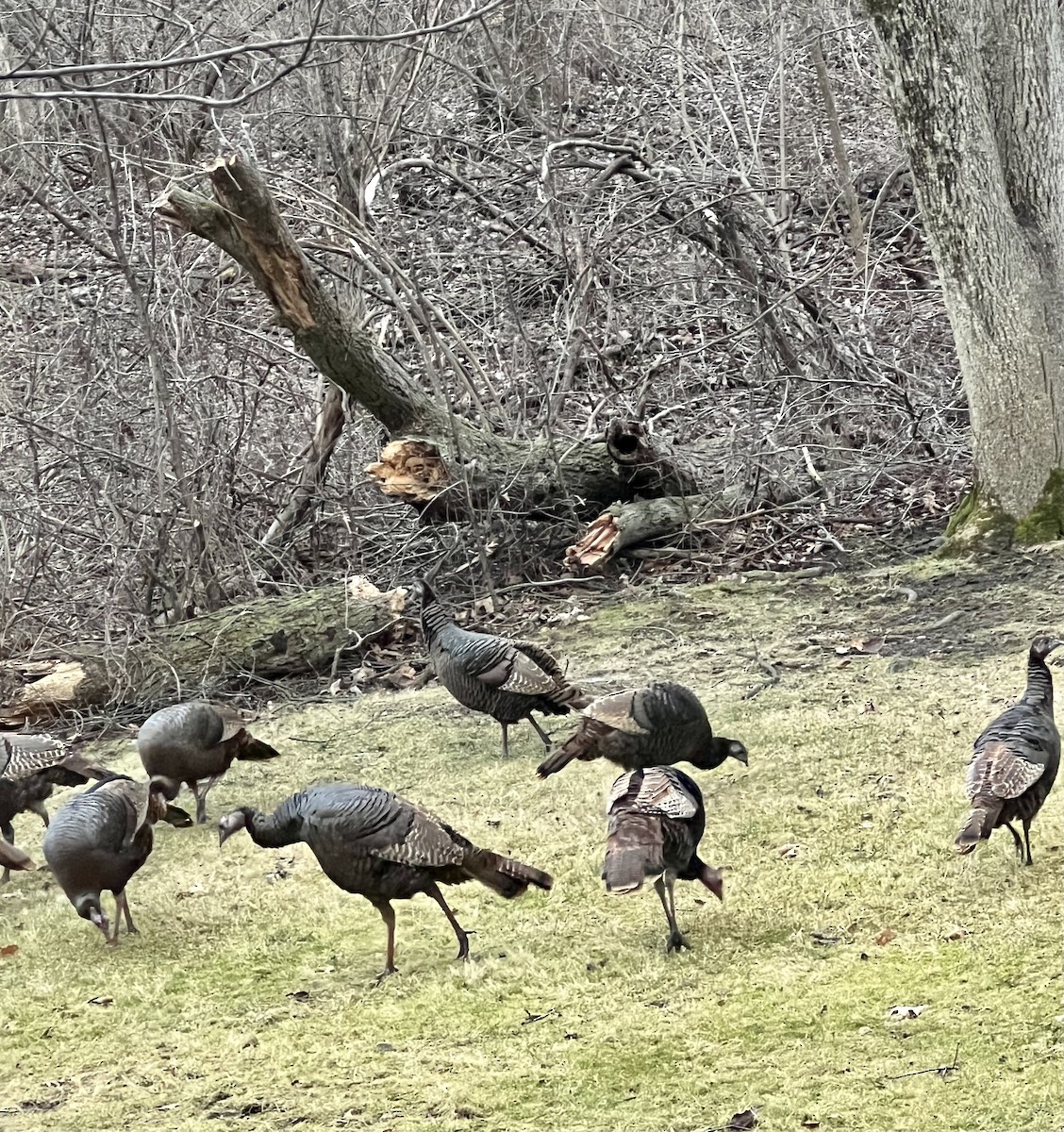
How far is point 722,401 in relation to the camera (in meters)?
12.3

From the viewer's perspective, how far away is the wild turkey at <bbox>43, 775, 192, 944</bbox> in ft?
17.9


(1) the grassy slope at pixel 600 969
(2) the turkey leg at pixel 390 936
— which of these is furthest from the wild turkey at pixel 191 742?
(2) the turkey leg at pixel 390 936

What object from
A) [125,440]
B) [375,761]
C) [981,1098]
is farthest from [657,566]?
[981,1098]

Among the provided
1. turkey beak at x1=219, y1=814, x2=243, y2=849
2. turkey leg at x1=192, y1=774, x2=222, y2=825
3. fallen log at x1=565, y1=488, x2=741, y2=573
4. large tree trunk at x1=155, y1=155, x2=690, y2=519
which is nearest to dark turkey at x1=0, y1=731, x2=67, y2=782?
turkey leg at x1=192, y1=774, x2=222, y2=825

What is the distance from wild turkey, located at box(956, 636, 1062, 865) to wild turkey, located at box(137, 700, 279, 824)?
3.50m

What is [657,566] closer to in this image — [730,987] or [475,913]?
[475,913]

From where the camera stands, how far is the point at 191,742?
21.7ft

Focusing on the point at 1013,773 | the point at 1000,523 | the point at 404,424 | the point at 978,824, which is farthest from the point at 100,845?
the point at 1000,523

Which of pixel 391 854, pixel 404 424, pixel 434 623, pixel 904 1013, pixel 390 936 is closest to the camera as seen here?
pixel 904 1013

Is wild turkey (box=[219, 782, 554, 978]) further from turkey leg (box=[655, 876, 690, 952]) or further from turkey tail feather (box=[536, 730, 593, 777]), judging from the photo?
turkey tail feather (box=[536, 730, 593, 777])

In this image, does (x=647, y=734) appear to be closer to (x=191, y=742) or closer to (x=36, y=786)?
(x=191, y=742)

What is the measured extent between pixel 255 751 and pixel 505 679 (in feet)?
4.26

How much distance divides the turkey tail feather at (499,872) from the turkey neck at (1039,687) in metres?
2.00

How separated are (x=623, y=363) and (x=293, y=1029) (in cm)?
846
